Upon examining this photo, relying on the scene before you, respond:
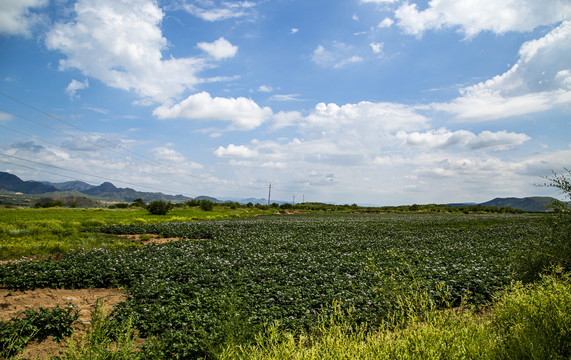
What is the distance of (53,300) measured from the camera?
8.82m

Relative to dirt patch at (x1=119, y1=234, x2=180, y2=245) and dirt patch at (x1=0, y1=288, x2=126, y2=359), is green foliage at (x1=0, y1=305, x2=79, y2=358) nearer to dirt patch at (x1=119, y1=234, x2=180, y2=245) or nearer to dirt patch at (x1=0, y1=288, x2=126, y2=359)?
dirt patch at (x1=0, y1=288, x2=126, y2=359)

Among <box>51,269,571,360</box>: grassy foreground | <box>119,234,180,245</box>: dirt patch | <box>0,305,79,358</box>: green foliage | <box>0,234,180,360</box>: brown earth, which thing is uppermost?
<box>51,269,571,360</box>: grassy foreground

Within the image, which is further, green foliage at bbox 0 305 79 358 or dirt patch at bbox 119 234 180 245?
dirt patch at bbox 119 234 180 245


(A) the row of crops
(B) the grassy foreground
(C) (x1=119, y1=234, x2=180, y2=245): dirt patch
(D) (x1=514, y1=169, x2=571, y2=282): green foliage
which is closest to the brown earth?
(A) the row of crops

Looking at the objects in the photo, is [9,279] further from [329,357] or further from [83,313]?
[329,357]

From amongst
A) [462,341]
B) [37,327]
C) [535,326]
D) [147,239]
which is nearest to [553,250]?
[535,326]

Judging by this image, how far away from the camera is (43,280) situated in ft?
32.7

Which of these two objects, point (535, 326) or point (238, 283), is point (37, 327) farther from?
point (535, 326)

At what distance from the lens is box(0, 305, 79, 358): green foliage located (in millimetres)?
6070

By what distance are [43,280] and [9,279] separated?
0.92 metres

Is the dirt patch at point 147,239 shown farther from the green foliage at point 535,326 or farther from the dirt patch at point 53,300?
the green foliage at point 535,326

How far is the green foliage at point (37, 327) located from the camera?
6070 millimetres

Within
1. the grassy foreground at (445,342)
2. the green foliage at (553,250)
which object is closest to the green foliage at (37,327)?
the grassy foreground at (445,342)

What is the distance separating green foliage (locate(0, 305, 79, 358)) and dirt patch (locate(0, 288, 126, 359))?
0.18m
